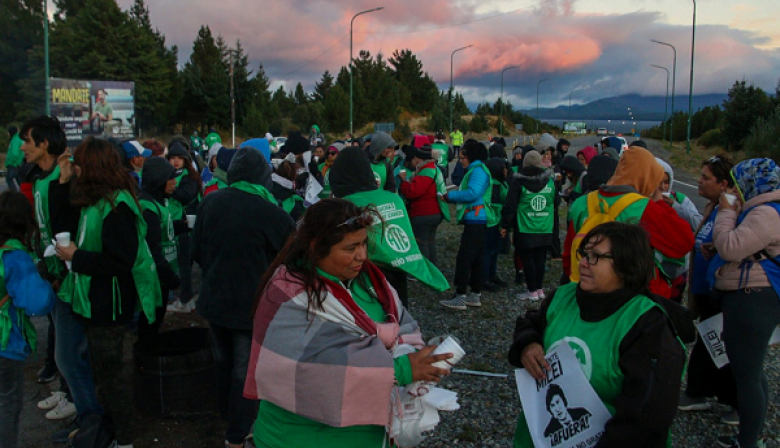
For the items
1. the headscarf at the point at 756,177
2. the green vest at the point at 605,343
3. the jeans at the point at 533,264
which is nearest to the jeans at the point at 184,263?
the jeans at the point at 533,264

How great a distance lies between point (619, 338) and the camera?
2137 mm

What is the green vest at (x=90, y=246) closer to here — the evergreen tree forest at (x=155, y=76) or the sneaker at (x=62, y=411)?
the sneaker at (x=62, y=411)

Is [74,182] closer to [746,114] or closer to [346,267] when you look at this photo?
[346,267]

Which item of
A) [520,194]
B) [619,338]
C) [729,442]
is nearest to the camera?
[619,338]

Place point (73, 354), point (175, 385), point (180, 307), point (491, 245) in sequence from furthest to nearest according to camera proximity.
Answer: point (491, 245) < point (180, 307) < point (175, 385) < point (73, 354)

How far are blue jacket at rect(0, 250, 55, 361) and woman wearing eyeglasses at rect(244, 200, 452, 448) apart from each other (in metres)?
1.88

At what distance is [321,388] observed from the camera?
5.93ft

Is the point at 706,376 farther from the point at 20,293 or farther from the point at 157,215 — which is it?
the point at 20,293

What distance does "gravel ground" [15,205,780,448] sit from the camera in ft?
13.2

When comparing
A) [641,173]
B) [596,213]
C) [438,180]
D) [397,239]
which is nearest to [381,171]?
[438,180]

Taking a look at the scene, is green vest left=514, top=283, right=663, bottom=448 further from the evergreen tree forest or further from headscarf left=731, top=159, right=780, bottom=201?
the evergreen tree forest

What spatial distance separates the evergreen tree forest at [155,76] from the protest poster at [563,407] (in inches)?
1781

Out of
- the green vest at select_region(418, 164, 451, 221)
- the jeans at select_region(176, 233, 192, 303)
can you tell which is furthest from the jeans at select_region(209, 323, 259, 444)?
the green vest at select_region(418, 164, 451, 221)

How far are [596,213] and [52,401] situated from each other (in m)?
4.37
